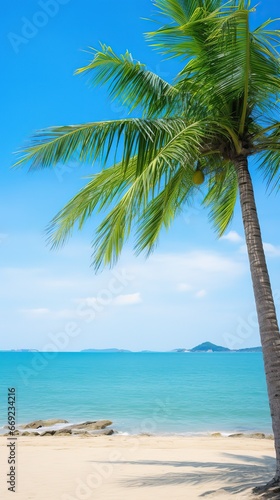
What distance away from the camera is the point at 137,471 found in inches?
344

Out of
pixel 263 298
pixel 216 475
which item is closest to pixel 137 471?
pixel 216 475

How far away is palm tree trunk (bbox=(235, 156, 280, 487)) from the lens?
21.2ft

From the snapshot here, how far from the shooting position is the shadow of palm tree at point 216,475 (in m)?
7.28

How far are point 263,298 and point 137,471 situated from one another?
3.80 meters

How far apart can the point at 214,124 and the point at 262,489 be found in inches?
178

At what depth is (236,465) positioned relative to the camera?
30.3ft

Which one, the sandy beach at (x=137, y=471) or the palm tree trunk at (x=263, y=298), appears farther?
the sandy beach at (x=137, y=471)

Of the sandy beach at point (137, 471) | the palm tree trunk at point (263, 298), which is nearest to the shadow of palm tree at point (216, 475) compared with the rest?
the sandy beach at point (137, 471)

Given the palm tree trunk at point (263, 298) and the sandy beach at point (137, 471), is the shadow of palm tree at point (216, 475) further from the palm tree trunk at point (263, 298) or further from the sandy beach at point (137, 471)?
the palm tree trunk at point (263, 298)

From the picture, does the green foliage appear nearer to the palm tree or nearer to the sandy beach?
the palm tree

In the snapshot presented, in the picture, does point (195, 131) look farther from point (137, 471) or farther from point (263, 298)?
point (137, 471)

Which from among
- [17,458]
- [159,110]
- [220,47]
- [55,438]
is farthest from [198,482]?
[55,438]

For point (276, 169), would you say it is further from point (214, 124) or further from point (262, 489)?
point (262, 489)

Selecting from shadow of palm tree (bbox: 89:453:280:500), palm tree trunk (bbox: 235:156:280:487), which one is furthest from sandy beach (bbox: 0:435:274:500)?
palm tree trunk (bbox: 235:156:280:487)
